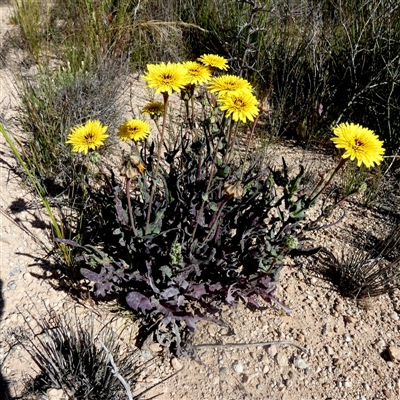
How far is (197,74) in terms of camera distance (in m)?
1.76

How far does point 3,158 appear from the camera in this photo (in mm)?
2756

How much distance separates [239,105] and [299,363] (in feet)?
4.21

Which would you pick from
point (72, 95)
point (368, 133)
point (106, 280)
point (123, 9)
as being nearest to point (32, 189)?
point (72, 95)

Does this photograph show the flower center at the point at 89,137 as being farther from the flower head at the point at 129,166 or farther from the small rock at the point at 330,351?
the small rock at the point at 330,351

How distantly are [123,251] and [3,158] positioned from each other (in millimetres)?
1380

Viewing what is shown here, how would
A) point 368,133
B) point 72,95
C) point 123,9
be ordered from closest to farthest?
point 368,133
point 72,95
point 123,9

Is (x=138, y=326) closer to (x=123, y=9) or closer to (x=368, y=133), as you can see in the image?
(x=368, y=133)

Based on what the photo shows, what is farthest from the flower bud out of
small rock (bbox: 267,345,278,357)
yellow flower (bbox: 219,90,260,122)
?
small rock (bbox: 267,345,278,357)

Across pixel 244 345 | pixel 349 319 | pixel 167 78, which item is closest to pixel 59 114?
pixel 167 78

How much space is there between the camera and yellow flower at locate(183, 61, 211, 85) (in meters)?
1.72

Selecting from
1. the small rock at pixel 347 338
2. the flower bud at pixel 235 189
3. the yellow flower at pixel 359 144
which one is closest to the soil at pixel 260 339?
the small rock at pixel 347 338

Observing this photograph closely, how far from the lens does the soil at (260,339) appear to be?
1790 mm

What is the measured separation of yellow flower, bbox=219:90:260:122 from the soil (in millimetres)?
1078

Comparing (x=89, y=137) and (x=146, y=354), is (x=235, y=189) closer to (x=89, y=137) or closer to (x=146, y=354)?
(x=89, y=137)
